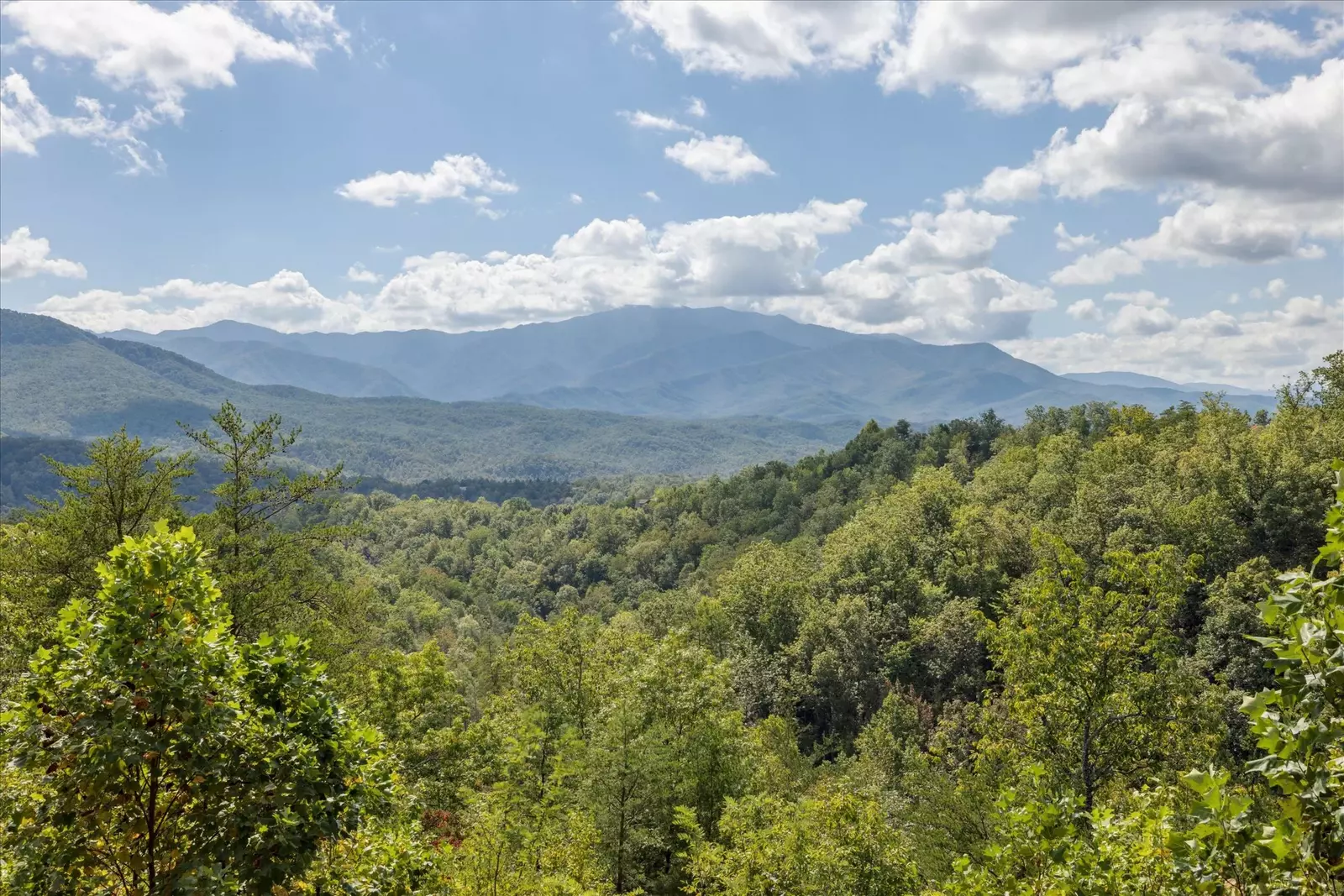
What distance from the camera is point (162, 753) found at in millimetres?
6441

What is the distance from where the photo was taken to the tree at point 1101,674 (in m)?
20.9

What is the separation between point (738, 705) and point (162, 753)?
41146mm

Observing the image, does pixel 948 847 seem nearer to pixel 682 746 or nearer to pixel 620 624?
pixel 682 746

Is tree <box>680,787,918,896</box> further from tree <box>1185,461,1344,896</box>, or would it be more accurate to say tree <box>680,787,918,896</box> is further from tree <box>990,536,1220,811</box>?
tree <box>1185,461,1344,896</box>

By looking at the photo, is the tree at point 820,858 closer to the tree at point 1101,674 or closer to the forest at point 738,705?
the forest at point 738,705

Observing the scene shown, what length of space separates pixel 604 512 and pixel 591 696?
142 metres

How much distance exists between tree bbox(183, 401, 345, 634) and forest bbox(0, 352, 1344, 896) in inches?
5.1

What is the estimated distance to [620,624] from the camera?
227 feet

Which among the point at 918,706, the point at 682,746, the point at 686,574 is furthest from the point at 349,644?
the point at 686,574

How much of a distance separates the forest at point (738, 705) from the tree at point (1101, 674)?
11cm

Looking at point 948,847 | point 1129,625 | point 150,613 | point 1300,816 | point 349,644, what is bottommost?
point 948,847

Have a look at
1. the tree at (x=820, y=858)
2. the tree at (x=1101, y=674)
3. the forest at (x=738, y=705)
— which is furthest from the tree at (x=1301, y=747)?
the tree at (x=1101, y=674)

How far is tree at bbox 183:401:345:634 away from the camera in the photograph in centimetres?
2102

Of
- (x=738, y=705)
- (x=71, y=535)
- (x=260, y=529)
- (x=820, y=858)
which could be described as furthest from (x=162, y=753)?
(x=738, y=705)
